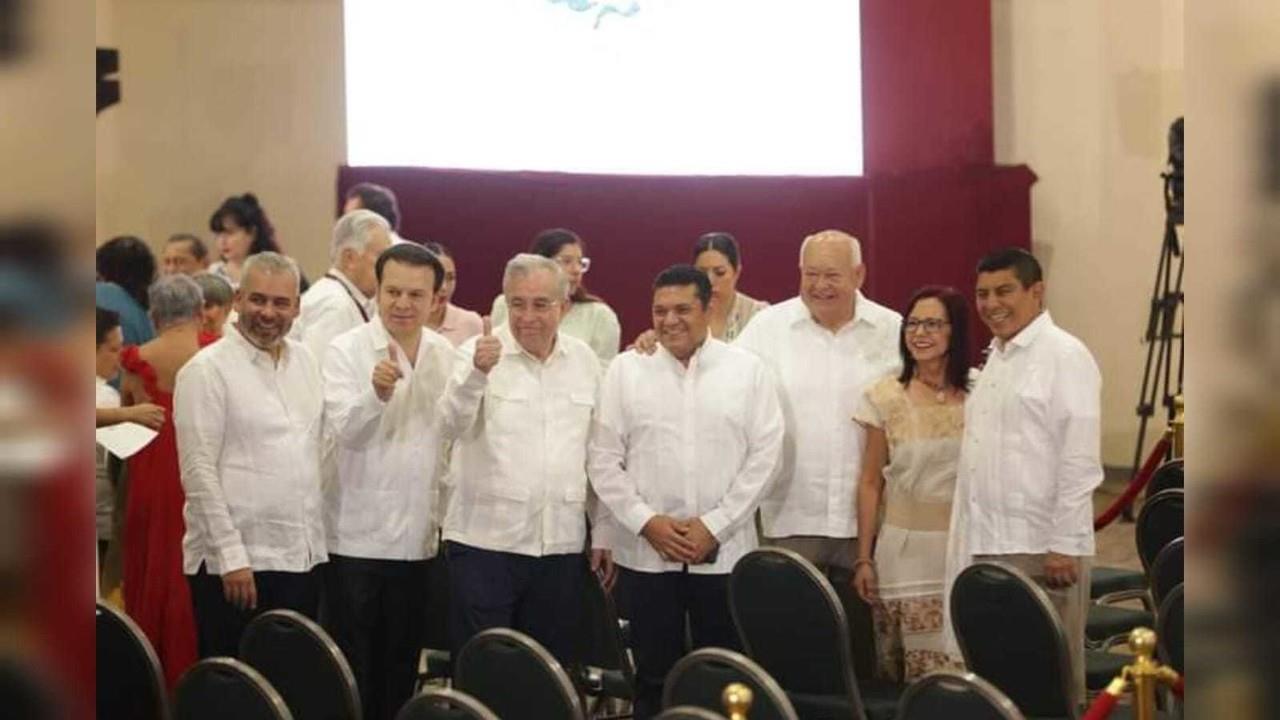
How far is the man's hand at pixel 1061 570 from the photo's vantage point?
425cm

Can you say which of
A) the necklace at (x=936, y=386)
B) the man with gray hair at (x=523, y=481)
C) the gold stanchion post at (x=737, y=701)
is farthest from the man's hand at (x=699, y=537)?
the gold stanchion post at (x=737, y=701)

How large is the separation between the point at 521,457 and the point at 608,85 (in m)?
5.03

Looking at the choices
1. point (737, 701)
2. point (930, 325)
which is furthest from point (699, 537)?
point (737, 701)

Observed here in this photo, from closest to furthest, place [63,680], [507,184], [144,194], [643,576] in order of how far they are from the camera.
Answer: [63,680] < [643,576] < [144,194] < [507,184]

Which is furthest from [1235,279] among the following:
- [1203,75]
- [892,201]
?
[892,201]

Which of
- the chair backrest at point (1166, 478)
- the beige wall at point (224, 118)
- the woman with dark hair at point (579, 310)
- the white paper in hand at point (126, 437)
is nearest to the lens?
Answer: the white paper in hand at point (126, 437)

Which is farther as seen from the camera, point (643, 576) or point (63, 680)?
point (643, 576)

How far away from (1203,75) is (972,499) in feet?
12.5

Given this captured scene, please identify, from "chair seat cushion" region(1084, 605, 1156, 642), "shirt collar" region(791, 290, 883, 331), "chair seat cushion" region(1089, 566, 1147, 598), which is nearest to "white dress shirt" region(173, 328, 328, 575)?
"shirt collar" region(791, 290, 883, 331)

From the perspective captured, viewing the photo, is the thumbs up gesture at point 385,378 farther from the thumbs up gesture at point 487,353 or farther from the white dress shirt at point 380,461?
the thumbs up gesture at point 487,353

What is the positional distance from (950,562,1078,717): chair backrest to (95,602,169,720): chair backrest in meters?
1.54

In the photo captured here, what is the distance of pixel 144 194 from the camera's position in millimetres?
8430

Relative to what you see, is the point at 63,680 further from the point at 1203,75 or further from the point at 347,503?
the point at 347,503

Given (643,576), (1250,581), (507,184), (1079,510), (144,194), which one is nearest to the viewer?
(1250,581)
